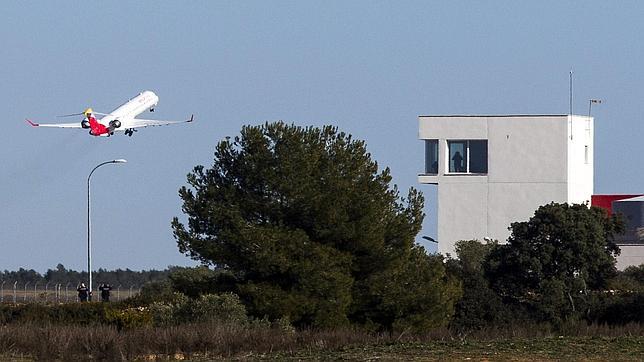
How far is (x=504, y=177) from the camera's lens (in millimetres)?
130000

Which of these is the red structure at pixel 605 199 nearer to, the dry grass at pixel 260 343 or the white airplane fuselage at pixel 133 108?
the white airplane fuselage at pixel 133 108

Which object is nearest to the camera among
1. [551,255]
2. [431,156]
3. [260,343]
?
[260,343]

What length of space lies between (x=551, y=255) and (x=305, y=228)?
Answer: 30.1 meters

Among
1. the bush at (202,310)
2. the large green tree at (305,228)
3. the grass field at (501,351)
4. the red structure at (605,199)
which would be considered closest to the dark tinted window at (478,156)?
the red structure at (605,199)

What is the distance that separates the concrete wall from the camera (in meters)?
129

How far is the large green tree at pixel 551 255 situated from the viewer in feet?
313

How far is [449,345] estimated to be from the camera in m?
46.8

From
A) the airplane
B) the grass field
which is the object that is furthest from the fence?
the grass field

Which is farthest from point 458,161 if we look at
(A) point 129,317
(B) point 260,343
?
(B) point 260,343

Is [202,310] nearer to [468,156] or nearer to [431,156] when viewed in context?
[431,156]

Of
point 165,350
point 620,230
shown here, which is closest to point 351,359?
point 165,350

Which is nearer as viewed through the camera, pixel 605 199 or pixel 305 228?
pixel 305 228

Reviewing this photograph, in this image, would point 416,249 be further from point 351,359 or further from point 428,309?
point 351,359

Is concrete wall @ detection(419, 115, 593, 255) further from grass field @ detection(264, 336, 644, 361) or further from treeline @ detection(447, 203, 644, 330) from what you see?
grass field @ detection(264, 336, 644, 361)
